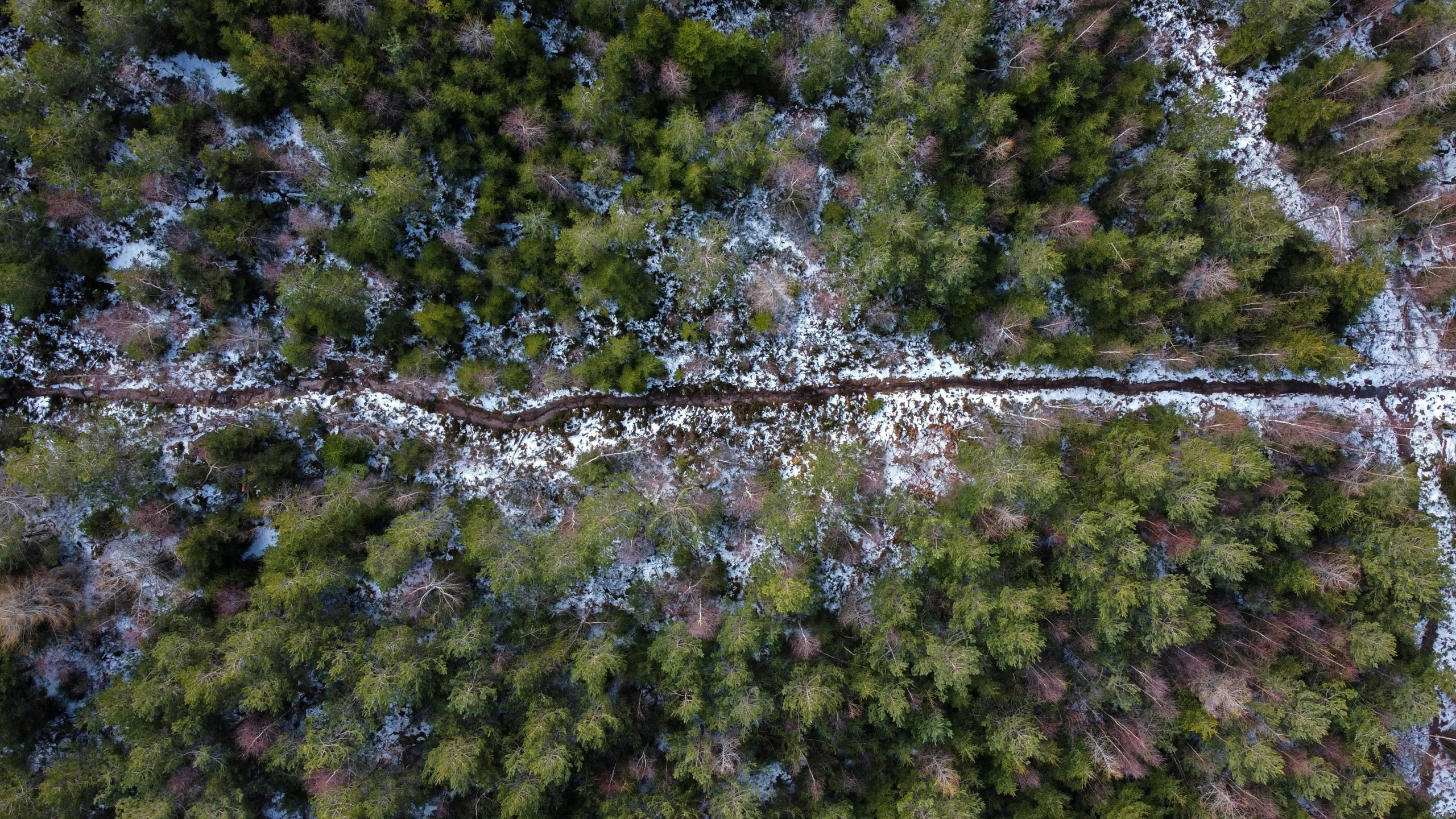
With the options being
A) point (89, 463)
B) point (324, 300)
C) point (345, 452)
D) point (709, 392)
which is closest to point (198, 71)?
point (324, 300)

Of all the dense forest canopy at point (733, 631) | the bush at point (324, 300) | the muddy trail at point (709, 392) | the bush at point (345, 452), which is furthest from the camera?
the muddy trail at point (709, 392)

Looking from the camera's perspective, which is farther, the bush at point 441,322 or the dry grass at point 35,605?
the bush at point 441,322

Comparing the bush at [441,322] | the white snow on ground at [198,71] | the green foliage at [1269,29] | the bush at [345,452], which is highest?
the white snow on ground at [198,71]

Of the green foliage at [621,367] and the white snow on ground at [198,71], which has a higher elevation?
the white snow on ground at [198,71]

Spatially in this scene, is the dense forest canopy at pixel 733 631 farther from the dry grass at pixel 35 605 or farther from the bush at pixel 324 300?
the bush at pixel 324 300

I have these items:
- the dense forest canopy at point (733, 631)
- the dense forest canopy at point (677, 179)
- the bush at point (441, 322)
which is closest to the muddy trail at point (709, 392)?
the dense forest canopy at point (677, 179)

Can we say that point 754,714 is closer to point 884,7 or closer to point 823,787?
point 823,787

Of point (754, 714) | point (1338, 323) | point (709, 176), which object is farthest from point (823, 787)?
point (1338, 323)
